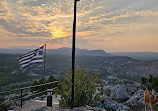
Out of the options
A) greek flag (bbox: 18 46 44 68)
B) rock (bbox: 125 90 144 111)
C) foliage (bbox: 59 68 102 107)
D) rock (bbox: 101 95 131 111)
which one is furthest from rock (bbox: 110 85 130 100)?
greek flag (bbox: 18 46 44 68)

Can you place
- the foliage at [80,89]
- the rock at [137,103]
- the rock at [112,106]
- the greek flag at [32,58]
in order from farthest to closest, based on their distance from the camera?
the greek flag at [32,58], the rock at [137,103], the rock at [112,106], the foliage at [80,89]

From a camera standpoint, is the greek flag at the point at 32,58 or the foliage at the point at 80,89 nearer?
the foliage at the point at 80,89

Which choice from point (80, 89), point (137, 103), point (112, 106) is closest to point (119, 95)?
point (137, 103)

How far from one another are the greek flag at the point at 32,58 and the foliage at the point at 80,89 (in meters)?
3.23

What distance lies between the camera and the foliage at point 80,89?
8.81 meters

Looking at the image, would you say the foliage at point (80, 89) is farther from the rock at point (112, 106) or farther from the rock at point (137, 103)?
the rock at point (137, 103)

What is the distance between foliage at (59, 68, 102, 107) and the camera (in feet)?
28.9

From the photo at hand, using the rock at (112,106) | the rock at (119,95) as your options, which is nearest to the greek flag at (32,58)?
the rock at (112,106)

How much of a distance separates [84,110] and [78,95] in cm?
155

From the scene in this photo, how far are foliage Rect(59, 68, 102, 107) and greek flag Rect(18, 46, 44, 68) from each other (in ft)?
10.6

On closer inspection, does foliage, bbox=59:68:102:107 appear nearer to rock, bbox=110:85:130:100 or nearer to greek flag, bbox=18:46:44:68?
greek flag, bbox=18:46:44:68

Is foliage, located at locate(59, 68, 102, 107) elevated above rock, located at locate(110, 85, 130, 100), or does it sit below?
above

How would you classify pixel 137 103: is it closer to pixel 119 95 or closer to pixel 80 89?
pixel 119 95

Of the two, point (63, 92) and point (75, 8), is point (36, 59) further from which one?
point (75, 8)
